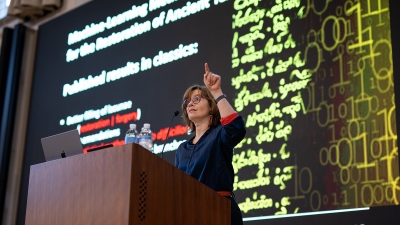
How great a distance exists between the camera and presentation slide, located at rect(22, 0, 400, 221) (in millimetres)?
3691

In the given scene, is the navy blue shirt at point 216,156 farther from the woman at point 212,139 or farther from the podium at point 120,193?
the podium at point 120,193

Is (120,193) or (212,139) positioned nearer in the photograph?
(120,193)

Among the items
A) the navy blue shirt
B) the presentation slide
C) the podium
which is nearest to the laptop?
the podium

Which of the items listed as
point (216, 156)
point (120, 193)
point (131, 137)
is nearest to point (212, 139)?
point (216, 156)

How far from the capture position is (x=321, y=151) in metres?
3.85

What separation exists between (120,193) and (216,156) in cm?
71

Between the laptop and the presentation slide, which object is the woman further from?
the presentation slide

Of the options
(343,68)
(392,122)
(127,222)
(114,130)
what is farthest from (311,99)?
(127,222)

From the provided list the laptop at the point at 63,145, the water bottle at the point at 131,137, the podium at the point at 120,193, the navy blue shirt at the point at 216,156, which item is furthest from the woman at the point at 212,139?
the laptop at the point at 63,145

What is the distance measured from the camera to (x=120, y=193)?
6.93 feet

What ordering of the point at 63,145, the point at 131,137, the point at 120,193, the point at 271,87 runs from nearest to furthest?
the point at 120,193 < the point at 63,145 < the point at 131,137 < the point at 271,87

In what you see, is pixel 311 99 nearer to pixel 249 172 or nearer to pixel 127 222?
pixel 249 172

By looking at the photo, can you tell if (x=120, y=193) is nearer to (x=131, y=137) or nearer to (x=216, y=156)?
(x=216, y=156)

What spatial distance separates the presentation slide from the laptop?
1.74 m
